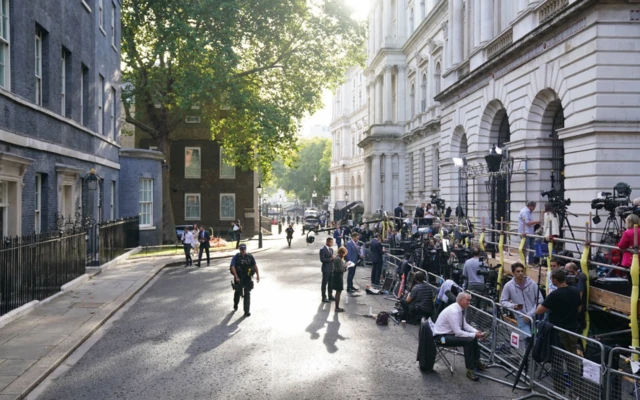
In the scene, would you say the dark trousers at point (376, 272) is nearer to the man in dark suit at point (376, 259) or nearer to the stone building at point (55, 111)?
the man in dark suit at point (376, 259)

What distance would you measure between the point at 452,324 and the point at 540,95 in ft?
41.5

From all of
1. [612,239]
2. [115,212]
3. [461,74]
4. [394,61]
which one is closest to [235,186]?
[394,61]

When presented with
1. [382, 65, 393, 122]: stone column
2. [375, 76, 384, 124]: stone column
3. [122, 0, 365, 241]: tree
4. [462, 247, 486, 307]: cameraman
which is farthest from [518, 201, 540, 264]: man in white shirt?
[375, 76, 384, 124]: stone column

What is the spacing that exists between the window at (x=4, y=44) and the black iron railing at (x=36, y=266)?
12.7ft

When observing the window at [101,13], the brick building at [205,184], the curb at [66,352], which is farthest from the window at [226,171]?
the curb at [66,352]

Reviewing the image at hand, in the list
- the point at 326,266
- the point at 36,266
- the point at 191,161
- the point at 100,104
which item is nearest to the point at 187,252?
the point at 100,104

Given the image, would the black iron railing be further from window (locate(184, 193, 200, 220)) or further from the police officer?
window (locate(184, 193, 200, 220))

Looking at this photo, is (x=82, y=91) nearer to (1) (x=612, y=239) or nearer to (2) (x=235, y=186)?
(1) (x=612, y=239)

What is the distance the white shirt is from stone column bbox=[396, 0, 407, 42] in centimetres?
4509

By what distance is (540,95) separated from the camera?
800 inches

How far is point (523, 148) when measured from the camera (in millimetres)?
21047

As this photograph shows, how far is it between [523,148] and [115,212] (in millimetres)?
18179

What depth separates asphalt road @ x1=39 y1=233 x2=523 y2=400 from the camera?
29.0 feet

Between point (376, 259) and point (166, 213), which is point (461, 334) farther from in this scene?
point (166, 213)
